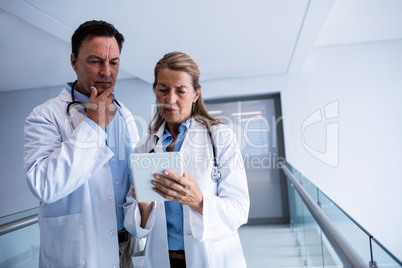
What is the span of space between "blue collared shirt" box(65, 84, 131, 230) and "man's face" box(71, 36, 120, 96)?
108 millimetres

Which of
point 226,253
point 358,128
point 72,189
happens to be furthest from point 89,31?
point 358,128

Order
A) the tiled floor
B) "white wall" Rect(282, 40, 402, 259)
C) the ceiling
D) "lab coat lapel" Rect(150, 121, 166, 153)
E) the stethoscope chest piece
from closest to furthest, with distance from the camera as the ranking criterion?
1. the stethoscope chest piece
2. "lab coat lapel" Rect(150, 121, 166, 153)
3. the ceiling
4. the tiled floor
5. "white wall" Rect(282, 40, 402, 259)

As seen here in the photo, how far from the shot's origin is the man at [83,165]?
121 cm

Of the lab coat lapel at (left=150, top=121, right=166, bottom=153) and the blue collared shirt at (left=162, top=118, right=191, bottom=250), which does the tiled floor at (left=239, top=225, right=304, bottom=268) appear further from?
the lab coat lapel at (left=150, top=121, right=166, bottom=153)

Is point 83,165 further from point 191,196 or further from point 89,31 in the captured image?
point 89,31

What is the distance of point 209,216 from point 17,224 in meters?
1.61

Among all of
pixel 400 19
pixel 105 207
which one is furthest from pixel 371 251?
pixel 400 19

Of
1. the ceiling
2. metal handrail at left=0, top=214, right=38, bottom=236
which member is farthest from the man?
the ceiling

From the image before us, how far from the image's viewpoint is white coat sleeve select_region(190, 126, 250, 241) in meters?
1.18

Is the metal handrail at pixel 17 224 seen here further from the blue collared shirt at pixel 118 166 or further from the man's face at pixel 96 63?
the man's face at pixel 96 63

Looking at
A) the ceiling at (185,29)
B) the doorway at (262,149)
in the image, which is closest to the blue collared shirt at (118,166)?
the ceiling at (185,29)

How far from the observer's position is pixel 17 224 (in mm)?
2088

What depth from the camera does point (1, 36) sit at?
9.22ft

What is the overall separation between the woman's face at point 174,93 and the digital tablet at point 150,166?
379mm
